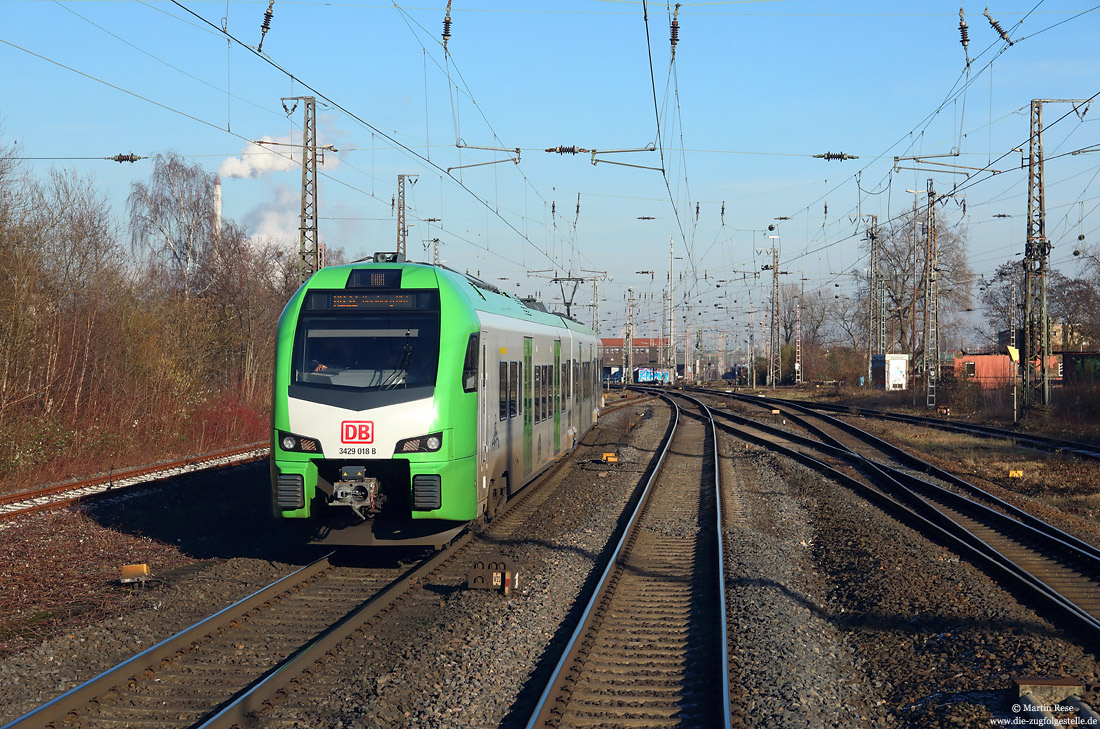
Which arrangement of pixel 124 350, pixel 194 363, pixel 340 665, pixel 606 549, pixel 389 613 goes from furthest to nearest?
1. pixel 194 363
2. pixel 124 350
3. pixel 606 549
4. pixel 389 613
5. pixel 340 665

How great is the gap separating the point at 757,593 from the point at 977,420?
27.4 meters

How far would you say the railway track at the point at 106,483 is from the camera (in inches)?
542

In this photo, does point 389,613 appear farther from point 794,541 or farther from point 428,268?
point 794,541

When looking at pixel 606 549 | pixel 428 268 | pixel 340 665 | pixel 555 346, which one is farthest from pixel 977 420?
pixel 340 665

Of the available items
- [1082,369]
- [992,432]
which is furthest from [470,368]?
[1082,369]

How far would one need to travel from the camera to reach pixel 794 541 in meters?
12.5

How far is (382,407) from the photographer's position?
9.70 meters

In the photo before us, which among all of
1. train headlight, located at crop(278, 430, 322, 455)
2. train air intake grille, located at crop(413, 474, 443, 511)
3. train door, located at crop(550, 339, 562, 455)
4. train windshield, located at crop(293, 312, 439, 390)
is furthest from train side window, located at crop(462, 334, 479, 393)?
train door, located at crop(550, 339, 562, 455)

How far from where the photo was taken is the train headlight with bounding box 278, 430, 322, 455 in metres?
9.73

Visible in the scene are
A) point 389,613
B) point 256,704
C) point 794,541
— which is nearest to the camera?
point 256,704

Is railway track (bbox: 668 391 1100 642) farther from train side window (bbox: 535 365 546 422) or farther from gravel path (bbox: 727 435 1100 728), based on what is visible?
train side window (bbox: 535 365 546 422)

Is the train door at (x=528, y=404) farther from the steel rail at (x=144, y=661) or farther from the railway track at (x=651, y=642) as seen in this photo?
the steel rail at (x=144, y=661)

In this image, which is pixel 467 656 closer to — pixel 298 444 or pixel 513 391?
pixel 298 444

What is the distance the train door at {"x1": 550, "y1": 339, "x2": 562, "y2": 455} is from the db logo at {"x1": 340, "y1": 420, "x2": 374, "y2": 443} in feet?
23.6
